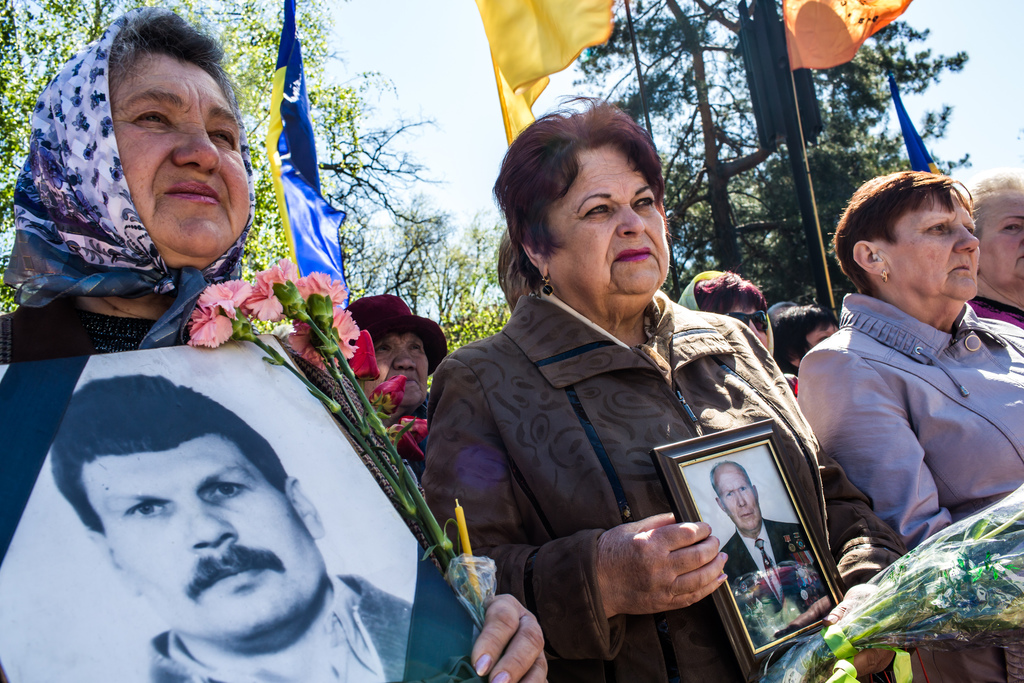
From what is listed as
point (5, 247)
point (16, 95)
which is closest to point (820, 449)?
point (5, 247)

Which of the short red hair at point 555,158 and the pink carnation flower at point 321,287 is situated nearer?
the pink carnation flower at point 321,287

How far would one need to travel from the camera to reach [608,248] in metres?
2.12

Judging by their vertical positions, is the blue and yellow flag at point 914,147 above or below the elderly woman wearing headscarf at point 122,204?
above

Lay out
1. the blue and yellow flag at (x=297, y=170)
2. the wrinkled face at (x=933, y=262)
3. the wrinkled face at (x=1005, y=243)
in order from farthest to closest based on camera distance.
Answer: the blue and yellow flag at (x=297, y=170) < the wrinkled face at (x=1005, y=243) < the wrinkled face at (x=933, y=262)

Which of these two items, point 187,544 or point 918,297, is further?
point 918,297

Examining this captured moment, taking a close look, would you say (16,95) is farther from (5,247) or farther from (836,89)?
(836,89)

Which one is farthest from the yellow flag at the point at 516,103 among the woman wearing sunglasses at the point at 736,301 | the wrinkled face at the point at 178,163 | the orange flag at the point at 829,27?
the orange flag at the point at 829,27

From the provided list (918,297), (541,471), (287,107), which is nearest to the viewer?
(541,471)

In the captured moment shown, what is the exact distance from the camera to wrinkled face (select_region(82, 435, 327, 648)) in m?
0.99

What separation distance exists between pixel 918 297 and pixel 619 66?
39.7 feet

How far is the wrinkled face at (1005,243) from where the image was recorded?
3.19 m

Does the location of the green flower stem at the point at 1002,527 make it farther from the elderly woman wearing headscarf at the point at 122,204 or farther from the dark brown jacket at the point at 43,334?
the dark brown jacket at the point at 43,334

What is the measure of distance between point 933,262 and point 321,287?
2194mm

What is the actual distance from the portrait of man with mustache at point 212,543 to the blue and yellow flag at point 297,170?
4404 millimetres
